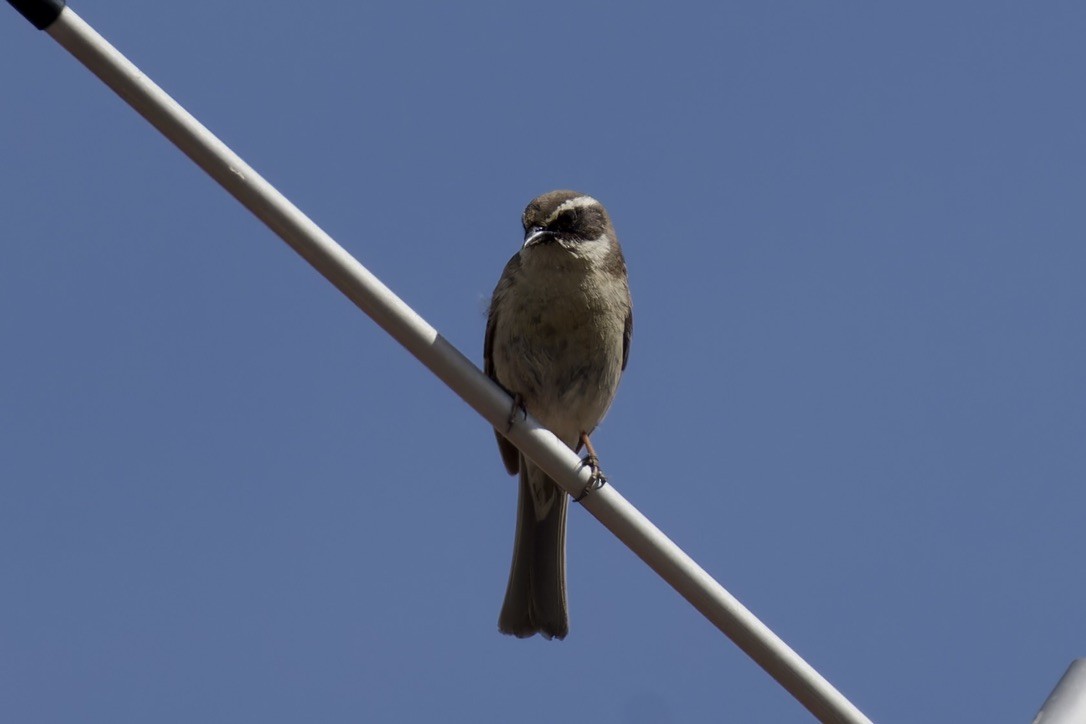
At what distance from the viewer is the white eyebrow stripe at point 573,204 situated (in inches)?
326

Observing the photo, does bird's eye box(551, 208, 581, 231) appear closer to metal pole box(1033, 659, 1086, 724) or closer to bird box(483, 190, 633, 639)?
bird box(483, 190, 633, 639)

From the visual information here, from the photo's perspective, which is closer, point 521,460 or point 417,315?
point 417,315

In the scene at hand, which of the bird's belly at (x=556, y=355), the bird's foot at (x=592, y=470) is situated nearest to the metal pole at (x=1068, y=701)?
the bird's foot at (x=592, y=470)

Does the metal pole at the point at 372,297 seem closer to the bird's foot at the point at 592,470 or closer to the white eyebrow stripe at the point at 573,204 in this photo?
the bird's foot at the point at 592,470

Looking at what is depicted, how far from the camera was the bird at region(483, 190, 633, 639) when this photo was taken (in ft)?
26.3

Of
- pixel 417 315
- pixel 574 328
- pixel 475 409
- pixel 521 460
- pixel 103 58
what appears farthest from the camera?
pixel 521 460

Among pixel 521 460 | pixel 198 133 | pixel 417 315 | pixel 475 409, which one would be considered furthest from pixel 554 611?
pixel 198 133

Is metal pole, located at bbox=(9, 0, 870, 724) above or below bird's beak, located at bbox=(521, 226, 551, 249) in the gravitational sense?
below

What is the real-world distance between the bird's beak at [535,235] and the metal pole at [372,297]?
3153mm

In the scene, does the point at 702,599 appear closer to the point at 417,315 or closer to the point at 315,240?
the point at 417,315

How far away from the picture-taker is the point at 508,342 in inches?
318

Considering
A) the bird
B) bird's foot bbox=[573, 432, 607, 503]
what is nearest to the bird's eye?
the bird

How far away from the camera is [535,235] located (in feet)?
26.8

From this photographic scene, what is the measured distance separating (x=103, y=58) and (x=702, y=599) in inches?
95.7
